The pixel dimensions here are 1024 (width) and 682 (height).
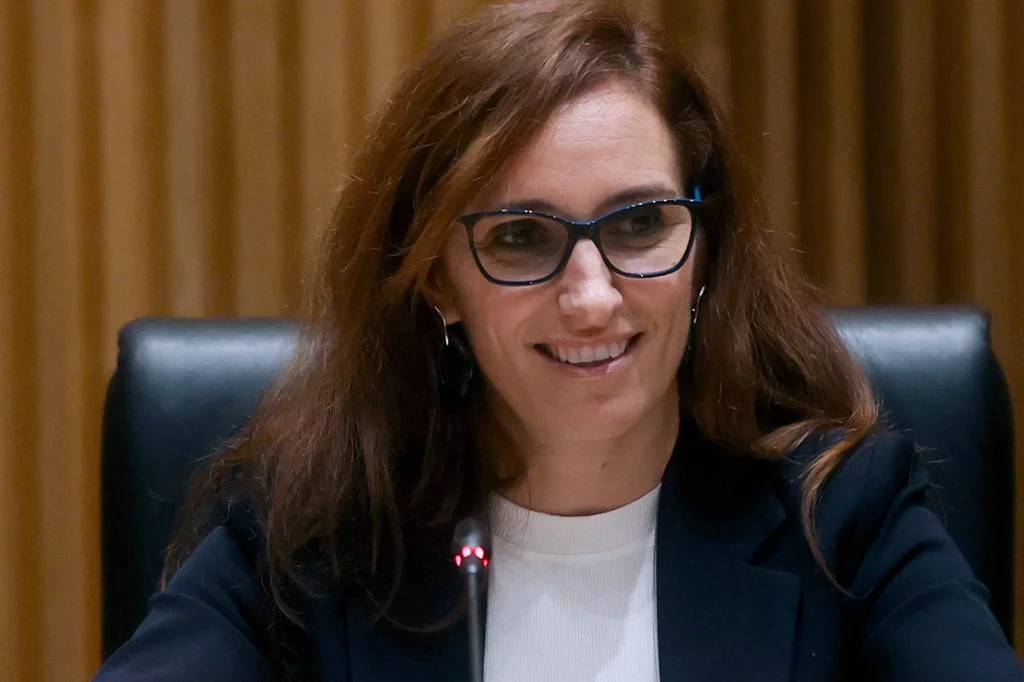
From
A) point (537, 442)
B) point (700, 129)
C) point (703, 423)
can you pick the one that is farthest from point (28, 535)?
point (700, 129)

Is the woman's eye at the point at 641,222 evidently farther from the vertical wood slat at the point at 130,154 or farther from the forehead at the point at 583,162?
the vertical wood slat at the point at 130,154

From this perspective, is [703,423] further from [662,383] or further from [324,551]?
[324,551]

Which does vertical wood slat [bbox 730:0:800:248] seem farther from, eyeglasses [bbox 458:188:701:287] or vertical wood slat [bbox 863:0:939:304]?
eyeglasses [bbox 458:188:701:287]

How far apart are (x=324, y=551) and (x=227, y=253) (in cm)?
65

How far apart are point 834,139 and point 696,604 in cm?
85

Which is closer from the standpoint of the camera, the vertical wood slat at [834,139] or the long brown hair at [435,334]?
the long brown hair at [435,334]

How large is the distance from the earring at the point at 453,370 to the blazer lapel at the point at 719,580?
0.24 metres

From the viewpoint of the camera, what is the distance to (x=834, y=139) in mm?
1629

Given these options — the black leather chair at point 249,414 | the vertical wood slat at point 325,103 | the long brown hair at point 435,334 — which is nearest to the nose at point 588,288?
the long brown hair at point 435,334

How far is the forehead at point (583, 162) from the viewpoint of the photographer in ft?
3.25

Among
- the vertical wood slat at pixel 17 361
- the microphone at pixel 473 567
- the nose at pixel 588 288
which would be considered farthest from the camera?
the vertical wood slat at pixel 17 361

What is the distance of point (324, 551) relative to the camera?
1.12 meters

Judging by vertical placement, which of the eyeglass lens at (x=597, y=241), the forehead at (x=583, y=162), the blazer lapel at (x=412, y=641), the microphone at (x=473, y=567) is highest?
the forehead at (x=583, y=162)

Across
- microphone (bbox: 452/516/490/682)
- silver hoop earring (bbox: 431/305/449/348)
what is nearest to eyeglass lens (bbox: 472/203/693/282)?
silver hoop earring (bbox: 431/305/449/348)
